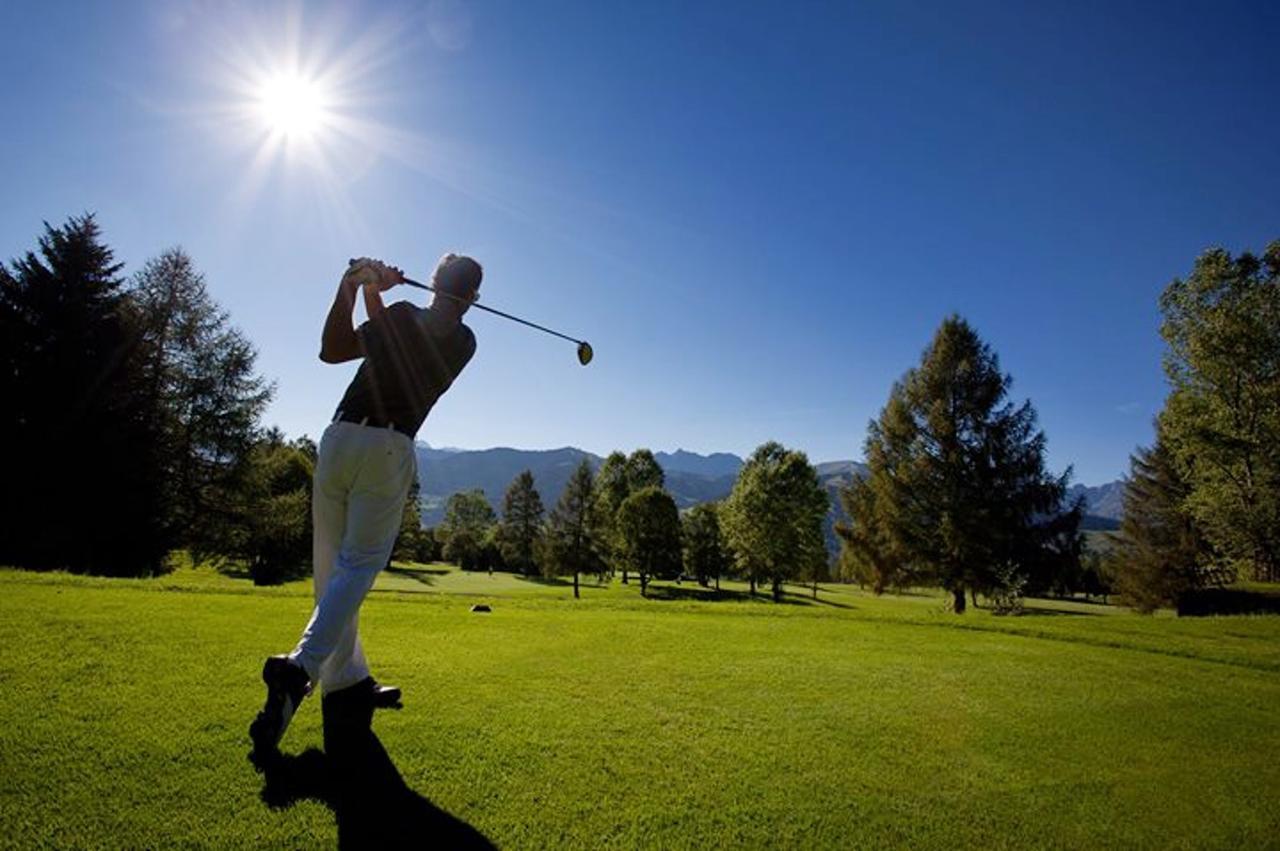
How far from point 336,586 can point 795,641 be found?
5870 millimetres

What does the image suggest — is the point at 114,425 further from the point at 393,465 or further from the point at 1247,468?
the point at 1247,468

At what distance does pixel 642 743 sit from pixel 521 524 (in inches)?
2632

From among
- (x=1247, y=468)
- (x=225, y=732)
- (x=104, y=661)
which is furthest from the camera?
(x=1247, y=468)

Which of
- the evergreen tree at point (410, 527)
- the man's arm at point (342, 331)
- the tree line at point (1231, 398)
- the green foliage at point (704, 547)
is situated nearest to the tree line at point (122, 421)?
the evergreen tree at point (410, 527)

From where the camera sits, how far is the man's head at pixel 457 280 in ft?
12.1

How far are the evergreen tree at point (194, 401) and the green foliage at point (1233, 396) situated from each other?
128 feet

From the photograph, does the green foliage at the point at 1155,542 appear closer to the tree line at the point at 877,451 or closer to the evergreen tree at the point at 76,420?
the tree line at the point at 877,451

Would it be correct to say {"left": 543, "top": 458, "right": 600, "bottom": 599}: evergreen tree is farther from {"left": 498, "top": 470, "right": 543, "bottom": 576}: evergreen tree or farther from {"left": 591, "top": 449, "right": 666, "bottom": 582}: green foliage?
{"left": 498, "top": 470, "right": 543, "bottom": 576}: evergreen tree

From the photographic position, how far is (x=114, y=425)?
21.5 metres

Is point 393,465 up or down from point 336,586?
up

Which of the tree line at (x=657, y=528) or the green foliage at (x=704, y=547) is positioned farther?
the green foliage at (x=704, y=547)

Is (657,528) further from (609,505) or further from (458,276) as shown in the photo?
(458,276)

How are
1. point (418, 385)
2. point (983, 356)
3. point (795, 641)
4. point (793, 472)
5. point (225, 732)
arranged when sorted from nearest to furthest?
point (225, 732) < point (418, 385) < point (795, 641) < point (983, 356) < point (793, 472)

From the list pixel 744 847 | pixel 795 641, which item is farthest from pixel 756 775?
pixel 795 641
